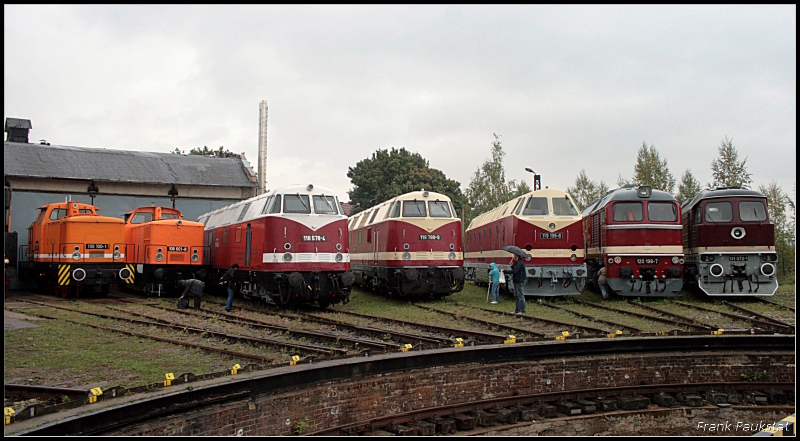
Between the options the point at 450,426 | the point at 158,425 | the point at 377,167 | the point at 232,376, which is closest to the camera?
the point at 158,425

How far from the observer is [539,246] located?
17859 millimetres

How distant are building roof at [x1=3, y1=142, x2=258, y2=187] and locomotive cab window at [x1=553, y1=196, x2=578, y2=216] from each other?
18.2 meters

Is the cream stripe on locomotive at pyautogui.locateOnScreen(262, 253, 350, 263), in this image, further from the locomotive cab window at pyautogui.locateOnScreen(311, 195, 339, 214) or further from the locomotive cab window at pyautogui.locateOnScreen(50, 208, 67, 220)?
the locomotive cab window at pyautogui.locateOnScreen(50, 208, 67, 220)

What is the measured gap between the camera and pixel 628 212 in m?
18.0

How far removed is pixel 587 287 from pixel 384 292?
7295 millimetres

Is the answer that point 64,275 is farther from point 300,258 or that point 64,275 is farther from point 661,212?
point 661,212

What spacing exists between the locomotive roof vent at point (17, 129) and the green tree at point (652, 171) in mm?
34577

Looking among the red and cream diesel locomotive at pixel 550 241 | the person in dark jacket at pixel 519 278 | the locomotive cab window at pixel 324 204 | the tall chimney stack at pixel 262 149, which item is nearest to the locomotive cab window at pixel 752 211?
the red and cream diesel locomotive at pixel 550 241

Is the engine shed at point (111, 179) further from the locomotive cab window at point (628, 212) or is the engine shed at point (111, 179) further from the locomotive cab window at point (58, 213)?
the locomotive cab window at point (628, 212)

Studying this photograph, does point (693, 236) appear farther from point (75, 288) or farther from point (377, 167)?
point (377, 167)

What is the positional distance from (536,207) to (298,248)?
7121mm

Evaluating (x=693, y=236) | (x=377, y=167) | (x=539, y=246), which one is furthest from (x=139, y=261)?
(x=377, y=167)

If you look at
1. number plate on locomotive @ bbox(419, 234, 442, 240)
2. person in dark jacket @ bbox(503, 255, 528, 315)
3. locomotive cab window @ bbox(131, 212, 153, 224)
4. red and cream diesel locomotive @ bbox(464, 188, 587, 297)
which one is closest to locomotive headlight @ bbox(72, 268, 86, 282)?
locomotive cab window @ bbox(131, 212, 153, 224)

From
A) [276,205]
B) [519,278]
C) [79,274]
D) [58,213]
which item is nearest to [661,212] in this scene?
[519,278]
